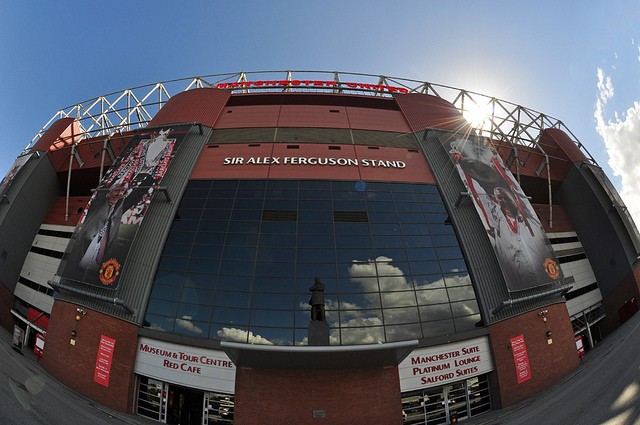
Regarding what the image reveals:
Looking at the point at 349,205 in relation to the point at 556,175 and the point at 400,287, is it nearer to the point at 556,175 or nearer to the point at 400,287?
the point at 400,287

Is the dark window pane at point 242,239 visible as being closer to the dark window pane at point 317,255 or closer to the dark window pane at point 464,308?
the dark window pane at point 317,255

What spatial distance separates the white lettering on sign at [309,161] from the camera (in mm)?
24578

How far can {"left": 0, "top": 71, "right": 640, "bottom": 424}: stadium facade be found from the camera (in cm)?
1622

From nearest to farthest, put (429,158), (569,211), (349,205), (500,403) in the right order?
(500,403)
(349,205)
(429,158)
(569,211)

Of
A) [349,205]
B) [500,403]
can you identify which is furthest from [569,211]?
[349,205]

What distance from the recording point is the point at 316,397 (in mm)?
15383

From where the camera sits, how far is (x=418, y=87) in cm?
3778

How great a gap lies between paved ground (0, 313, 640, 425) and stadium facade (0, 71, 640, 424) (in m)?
1.04

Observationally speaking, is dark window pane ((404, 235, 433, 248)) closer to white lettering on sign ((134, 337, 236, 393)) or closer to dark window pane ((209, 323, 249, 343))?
dark window pane ((209, 323, 249, 343))

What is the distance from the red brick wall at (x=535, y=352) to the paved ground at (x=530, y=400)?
0.52 meters

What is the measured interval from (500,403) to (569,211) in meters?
27.3

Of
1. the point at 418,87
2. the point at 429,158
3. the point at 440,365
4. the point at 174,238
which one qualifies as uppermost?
the point at 418,87

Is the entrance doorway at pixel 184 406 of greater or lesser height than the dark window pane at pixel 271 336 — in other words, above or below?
below

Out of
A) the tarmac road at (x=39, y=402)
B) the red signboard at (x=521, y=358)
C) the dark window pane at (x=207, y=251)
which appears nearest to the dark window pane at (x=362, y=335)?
the red signboard at (x=521, y=358)
